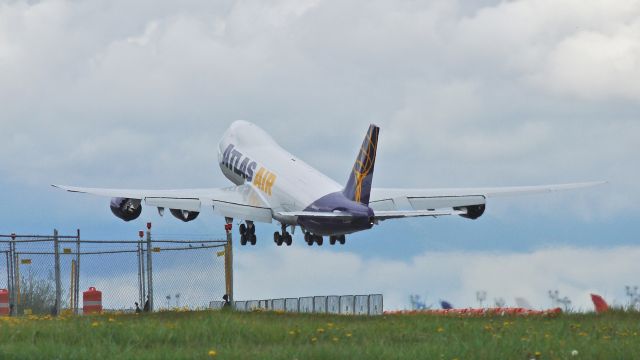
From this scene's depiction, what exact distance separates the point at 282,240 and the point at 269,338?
99.6 ft

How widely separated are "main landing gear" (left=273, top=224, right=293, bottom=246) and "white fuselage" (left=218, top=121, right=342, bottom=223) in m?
0.97

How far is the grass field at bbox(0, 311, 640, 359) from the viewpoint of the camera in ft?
52.5

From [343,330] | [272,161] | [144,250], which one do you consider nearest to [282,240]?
[272,161]

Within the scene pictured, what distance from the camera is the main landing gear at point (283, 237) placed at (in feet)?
160

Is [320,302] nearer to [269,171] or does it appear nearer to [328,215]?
[328,215]

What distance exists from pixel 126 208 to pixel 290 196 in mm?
8733

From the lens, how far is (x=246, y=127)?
56.5 metres

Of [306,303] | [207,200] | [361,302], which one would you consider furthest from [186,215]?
[361,302]

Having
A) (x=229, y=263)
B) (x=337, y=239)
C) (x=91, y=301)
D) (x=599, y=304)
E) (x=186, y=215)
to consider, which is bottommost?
(x=599, y=304)

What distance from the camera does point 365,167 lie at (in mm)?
41938

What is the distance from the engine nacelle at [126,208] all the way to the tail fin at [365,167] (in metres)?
13.8

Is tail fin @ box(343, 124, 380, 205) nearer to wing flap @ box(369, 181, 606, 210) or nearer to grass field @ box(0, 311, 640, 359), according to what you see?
wing flap @ box(369, 181, 606, 210)

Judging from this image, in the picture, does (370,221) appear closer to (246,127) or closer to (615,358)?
(246,127)

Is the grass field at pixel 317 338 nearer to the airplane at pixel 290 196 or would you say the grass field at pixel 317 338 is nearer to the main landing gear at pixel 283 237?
the airplane at pixel 290 196
